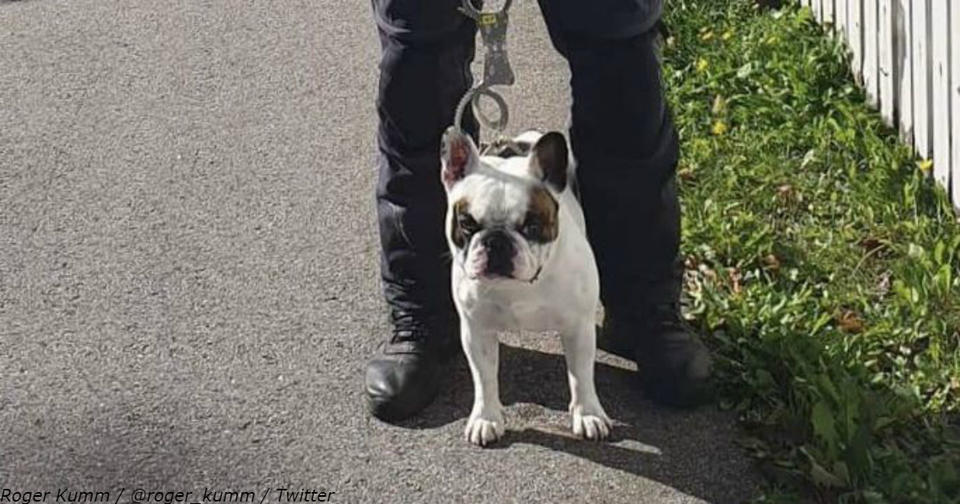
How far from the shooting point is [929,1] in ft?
18.8

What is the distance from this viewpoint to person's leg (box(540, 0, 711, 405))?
176 inches

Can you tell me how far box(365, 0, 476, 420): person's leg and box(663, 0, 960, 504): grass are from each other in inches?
30.4

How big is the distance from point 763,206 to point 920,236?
517 millimetres

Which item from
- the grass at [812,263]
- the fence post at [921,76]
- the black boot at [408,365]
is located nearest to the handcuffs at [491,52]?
the black boot at [408,365]

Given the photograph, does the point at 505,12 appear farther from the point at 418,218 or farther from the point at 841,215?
the point at 841,215

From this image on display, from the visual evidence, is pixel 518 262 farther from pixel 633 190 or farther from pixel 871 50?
pixel 871 50

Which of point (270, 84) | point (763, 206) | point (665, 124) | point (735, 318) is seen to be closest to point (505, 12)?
point (665, 124)

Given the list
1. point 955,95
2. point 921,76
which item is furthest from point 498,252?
point 921,76

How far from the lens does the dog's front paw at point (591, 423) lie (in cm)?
465

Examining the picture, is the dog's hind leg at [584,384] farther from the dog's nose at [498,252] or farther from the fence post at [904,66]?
the fence post at [904,66]

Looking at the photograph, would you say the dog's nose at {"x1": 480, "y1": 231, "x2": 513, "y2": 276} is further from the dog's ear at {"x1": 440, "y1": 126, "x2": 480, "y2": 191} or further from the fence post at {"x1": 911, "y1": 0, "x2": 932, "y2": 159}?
the fence post at {"x1": 911, "y1": 0, "x2": 932, "y2": 159}

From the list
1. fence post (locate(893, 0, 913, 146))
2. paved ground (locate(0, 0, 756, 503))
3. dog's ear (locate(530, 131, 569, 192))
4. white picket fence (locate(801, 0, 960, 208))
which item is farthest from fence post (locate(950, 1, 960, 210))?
dog's ear (locate(530, 131, 569, 192))

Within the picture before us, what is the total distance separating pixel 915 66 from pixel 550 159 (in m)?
2.05

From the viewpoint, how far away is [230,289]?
18.4 feet
